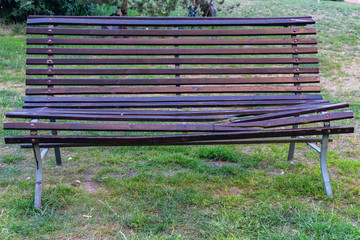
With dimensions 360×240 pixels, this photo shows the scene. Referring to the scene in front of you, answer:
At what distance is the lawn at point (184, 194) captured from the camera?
2.47 metres

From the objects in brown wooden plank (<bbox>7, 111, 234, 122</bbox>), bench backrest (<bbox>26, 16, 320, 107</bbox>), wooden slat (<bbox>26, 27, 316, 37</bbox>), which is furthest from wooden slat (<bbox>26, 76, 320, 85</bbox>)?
brown wooden plank (<bbox>7, 111, 234, 122</bbox>)

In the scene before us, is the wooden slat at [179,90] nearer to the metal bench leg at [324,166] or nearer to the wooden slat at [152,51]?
the wooden slat at [152,51]

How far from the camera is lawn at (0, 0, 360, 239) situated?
2.47 m

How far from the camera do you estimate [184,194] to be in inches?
116

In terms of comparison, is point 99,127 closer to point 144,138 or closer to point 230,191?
point 144,138

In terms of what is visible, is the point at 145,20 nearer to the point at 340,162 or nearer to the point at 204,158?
the point at 204,158

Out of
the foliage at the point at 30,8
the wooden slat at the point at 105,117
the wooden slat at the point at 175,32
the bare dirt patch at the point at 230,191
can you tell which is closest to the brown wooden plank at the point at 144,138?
the wooden slat at the point at 105,117

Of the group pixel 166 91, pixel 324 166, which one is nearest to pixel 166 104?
pixel 166 91

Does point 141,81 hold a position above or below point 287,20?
below

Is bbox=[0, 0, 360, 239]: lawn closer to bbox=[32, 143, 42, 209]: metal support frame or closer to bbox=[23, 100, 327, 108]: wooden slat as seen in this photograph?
bbox=[32, 143, 42, 209]: metal support frame

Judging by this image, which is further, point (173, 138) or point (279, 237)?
point (173, 138)

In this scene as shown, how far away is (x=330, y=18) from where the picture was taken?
13.8m

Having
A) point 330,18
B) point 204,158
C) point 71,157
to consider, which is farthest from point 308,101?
point 330,18

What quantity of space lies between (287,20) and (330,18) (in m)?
11.3
